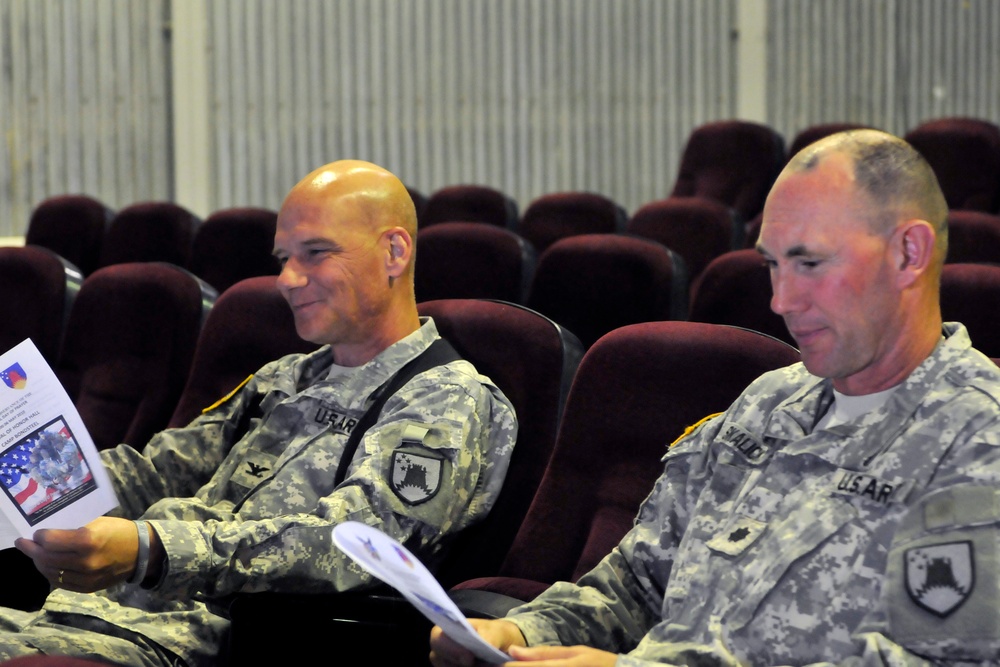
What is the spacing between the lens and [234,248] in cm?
446

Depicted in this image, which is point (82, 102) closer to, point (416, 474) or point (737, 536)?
point (416, 474)

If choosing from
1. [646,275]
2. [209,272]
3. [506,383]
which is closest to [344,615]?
[506,383]

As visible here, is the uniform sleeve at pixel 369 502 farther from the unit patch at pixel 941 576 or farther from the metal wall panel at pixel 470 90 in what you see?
the metal wall panel at pixel 470 90

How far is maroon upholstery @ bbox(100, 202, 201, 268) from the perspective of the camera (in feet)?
16.4

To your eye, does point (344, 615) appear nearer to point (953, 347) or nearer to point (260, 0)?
point (953, 347)

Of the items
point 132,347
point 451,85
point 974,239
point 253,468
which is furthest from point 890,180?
point 451,85

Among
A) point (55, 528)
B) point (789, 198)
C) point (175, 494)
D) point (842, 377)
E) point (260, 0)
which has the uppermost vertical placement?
point (260, 0)

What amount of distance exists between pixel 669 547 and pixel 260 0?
596 cm

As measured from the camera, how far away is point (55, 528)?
6.04 ft

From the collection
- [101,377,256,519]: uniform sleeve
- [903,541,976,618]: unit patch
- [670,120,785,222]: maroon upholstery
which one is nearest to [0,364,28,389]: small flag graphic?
[101,377,256,519]: uniform sleeve

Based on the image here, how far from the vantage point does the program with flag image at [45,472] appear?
6.03ft

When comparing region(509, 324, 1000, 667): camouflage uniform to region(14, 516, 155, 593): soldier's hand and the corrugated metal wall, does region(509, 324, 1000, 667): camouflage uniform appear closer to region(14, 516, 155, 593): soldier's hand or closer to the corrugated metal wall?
region(14, 516, 155, 593): soldier's hand

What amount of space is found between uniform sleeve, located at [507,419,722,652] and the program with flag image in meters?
0.68

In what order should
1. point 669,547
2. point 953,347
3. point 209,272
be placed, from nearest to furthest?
1. point 953,347
2. point 669,547
3. point 209,272
